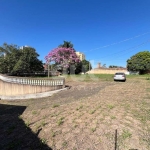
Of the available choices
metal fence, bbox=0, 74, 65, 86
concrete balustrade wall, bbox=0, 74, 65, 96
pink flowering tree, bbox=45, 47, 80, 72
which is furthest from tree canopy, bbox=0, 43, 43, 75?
metal fence, bbox=0, 74, 65, 86

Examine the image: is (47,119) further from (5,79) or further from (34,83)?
(5,79)

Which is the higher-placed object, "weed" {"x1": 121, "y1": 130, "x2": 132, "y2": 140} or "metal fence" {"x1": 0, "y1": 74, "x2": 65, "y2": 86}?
"metal fence" {"x1": 0, "y1": 74, "x2": 65, "y2": 86}

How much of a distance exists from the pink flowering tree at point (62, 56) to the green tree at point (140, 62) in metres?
19.8

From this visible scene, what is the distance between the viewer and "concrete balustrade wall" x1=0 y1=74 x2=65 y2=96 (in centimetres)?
945

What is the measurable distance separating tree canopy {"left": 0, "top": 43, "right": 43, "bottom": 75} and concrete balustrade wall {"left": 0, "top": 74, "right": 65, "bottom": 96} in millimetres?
12455

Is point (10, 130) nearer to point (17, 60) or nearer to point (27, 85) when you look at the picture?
point (27, 85)

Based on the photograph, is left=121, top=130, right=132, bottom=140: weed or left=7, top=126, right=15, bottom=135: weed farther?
left=7, top=126, right=15, bottom=135: weed

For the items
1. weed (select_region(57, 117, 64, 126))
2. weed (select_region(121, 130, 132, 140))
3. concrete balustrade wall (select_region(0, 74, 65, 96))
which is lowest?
weed (select_region(57, 117, 64, 126))

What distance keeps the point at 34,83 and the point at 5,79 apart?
4730 mm

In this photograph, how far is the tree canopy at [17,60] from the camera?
2462cm

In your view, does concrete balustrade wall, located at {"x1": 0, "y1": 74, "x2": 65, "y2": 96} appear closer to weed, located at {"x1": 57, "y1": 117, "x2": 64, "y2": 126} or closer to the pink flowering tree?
weed, located at {"x1": 57, "y1": 117, "x2": 64, "y2": 126}

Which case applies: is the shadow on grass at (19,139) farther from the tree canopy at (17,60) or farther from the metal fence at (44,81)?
the tree canopy at (17,60)

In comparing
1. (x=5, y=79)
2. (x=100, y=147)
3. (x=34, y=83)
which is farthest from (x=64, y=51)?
(x=100, y=147)

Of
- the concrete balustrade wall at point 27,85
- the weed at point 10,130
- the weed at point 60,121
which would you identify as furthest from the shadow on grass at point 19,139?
the concrete balustrade wall at point 27,85
